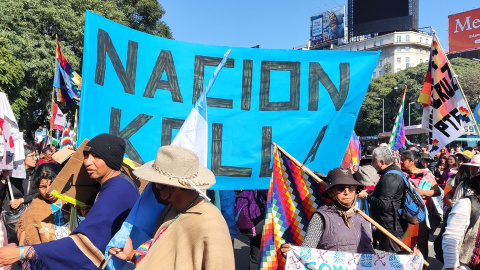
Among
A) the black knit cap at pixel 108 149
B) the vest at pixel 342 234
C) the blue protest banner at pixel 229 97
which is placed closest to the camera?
the black knit cap at pixel 108 149

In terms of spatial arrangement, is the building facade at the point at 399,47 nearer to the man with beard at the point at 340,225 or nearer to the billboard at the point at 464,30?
the billboard at the point at 464,30

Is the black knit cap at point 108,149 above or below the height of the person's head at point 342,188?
above

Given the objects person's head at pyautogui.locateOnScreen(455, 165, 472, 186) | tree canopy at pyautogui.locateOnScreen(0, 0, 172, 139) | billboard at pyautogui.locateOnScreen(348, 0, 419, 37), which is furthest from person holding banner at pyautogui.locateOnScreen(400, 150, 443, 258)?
billboard at pyautogui.locateOnScreen(348, 0, 419, 37)

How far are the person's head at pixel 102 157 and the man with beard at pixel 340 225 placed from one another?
1394 millimetres

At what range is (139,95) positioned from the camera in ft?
13.3

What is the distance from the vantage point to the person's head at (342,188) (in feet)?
11.5

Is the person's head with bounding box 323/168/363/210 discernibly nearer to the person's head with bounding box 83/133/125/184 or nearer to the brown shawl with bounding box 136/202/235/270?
the brown shawl with bounding box 136/202/235/270

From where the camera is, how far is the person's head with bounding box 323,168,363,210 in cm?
350

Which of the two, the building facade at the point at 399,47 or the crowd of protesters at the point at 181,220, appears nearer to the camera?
the crowd of protesters at the point at 181,220

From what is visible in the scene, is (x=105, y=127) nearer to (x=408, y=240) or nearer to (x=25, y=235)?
(x=25, y=235)

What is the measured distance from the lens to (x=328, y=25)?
10675cm

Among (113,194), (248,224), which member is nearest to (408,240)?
(248,224)

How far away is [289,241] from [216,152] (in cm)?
98

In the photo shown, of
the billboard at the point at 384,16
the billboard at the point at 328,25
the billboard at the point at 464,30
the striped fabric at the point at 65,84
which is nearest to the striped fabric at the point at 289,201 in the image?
the striped fabric at the point at 65,84
